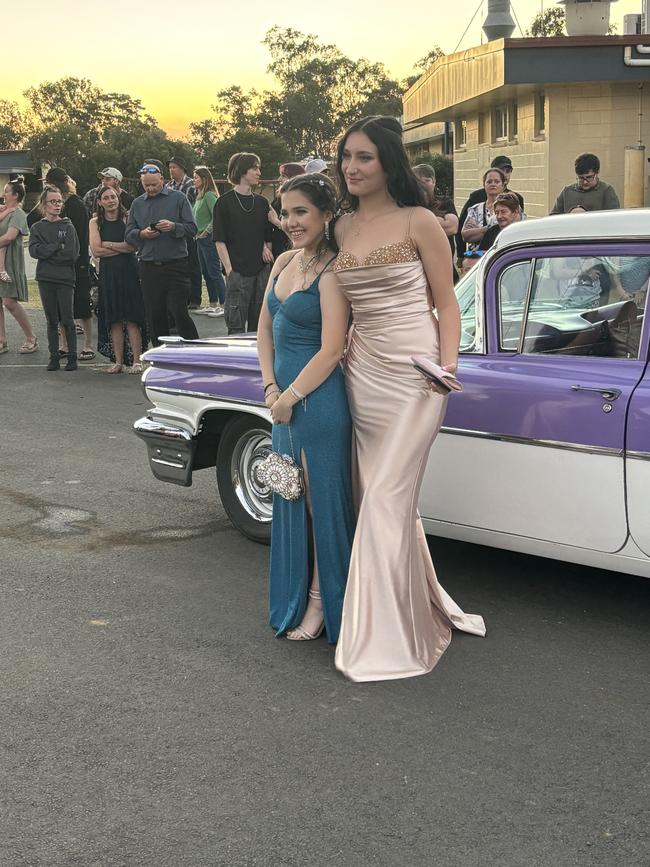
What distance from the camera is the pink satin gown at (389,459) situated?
440 cm

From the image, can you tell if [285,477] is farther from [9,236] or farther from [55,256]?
[9,236]

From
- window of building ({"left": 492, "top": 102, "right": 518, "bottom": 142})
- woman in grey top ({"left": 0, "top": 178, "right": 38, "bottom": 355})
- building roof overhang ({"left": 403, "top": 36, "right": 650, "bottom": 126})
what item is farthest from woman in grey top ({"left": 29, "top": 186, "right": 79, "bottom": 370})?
window of building ({"left": 492, "top": 102, "right": 518, "bottom": 142})

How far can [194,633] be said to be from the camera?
16.0ft

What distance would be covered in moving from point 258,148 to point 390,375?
97.1 m

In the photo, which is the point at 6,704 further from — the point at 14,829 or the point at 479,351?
the point at 479,351

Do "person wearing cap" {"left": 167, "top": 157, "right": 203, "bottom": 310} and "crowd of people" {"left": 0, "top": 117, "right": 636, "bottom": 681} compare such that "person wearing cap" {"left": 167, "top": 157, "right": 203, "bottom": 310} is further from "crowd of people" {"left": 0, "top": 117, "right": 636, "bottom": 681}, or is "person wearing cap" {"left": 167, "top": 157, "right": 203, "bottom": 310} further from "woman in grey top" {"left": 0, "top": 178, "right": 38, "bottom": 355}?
"crowd of people" {"left": 0, "top": 117, "right": 636, "bottom": 681}

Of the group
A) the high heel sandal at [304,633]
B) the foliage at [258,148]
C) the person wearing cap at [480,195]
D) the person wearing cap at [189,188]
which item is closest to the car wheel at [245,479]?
the high heel sandal at [304,633]

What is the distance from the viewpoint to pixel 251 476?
20.0ft

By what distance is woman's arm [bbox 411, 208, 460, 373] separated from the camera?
14.5ft

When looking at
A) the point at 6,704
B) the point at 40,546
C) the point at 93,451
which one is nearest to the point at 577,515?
the point at 6,704

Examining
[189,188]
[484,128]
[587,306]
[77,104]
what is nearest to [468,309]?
[587,306]

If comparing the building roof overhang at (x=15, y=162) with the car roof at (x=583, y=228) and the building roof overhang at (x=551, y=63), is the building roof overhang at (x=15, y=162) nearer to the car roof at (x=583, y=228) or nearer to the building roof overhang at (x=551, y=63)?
the building roof overhang at (x=551, y=63)

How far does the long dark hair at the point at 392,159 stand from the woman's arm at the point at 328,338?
16.1 inches

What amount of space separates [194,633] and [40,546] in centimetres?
164
